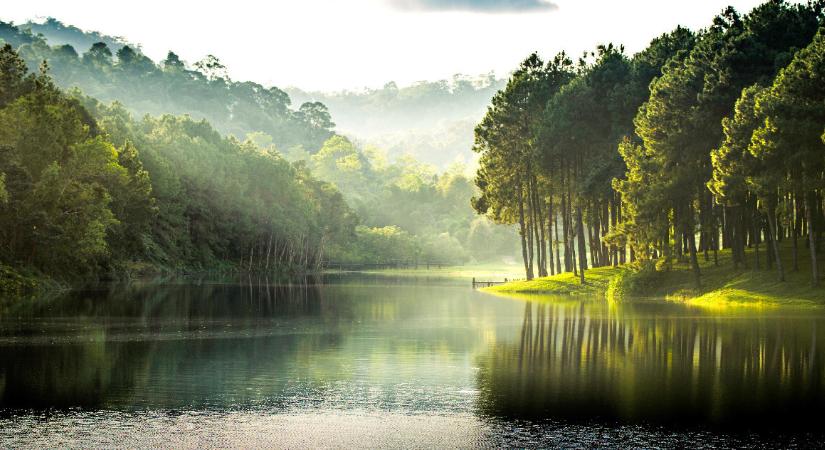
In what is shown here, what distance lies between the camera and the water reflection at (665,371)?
2773 centimetres

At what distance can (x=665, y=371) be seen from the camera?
→ 35.5 metres

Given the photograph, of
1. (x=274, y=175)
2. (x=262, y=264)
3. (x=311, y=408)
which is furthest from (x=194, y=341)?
(x=274, y=175)

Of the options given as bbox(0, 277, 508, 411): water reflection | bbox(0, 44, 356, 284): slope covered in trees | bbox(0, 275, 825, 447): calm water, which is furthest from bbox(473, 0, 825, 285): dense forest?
bbox(0, 44, 356, 284): slope covered in trees

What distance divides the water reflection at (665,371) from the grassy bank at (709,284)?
30.8 feet

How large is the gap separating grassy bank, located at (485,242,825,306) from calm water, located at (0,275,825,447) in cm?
620

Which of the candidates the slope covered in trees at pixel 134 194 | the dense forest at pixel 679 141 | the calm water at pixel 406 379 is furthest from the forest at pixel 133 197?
the dense forest at pixel 679 141

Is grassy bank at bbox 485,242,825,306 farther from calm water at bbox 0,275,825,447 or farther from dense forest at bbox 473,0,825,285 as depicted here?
calm water at bbox 0,275,825,447

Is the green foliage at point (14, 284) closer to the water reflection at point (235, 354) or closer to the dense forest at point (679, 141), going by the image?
the water reflection at point (235, 354)

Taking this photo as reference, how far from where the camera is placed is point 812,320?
5466cm

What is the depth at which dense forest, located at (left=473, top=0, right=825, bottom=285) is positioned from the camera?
63.7 metres

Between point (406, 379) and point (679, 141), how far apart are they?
48.9 metres

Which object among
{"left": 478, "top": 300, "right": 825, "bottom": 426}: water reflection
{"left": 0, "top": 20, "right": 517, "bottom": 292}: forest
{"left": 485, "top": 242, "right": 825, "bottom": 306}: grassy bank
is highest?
{"left": 0, "top": 20, "right": 517, "bottom": 292}: forest

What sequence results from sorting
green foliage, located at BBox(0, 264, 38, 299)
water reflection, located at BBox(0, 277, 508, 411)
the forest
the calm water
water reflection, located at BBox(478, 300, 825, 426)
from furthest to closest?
the forest
green foliage, located at BBox(0, 264, 38, 299)
water reflection, located at BBox(0, 277, 508, 411)
water reflection, located at BBox(478, 300, 825, 426)
the calm water

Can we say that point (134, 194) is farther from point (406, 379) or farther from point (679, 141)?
point (406, 379)
